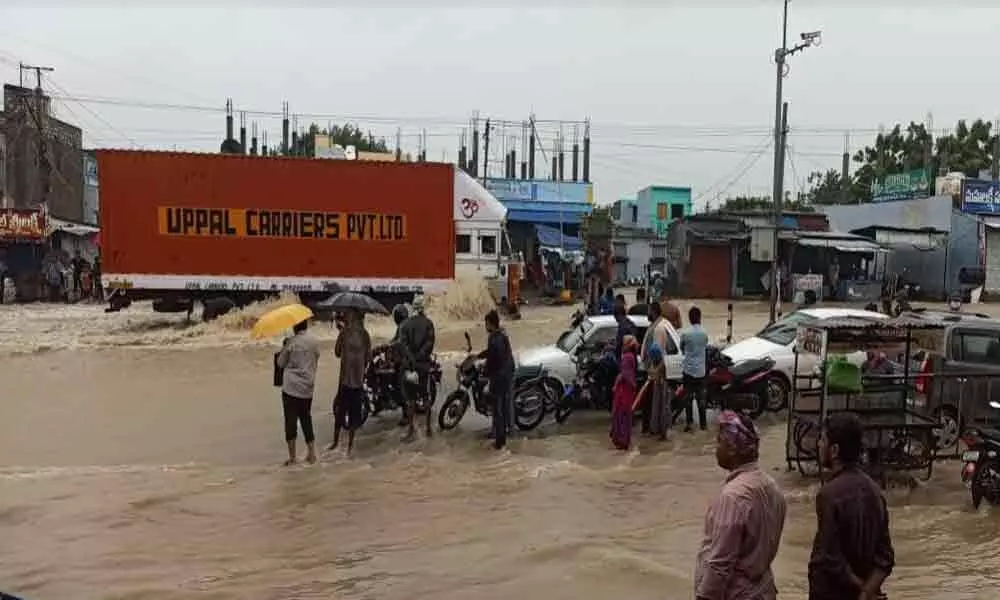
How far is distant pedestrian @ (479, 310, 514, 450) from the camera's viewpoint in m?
9.84

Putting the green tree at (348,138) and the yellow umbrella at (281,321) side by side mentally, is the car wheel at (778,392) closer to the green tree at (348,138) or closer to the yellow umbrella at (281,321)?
the yellow umbrella at (281,321)

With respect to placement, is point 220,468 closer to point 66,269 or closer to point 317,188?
point 317,188

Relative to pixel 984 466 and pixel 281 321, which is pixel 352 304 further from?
pixel 984 466

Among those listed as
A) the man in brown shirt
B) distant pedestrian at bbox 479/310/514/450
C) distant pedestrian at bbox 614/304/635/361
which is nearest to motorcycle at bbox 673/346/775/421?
the man in brown shirt

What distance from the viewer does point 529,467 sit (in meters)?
9.39

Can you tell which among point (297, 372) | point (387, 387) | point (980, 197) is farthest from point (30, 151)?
point (980, 197)

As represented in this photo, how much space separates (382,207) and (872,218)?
2374cm

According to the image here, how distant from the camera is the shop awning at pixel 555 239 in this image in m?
37.9

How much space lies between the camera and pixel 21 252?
32.7 metres

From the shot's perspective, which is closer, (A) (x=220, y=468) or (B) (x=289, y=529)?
(B) (x=289, y=529)

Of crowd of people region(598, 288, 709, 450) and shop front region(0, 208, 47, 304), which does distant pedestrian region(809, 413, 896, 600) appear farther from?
shop front region(0, 208, 47, 304)

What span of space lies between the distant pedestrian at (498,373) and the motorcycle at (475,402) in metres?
0.57

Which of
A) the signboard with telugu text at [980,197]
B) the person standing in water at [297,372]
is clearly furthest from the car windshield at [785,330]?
the signboard with telugu text at [980,197]

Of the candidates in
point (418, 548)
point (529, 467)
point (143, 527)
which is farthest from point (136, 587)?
point (529, 467)
